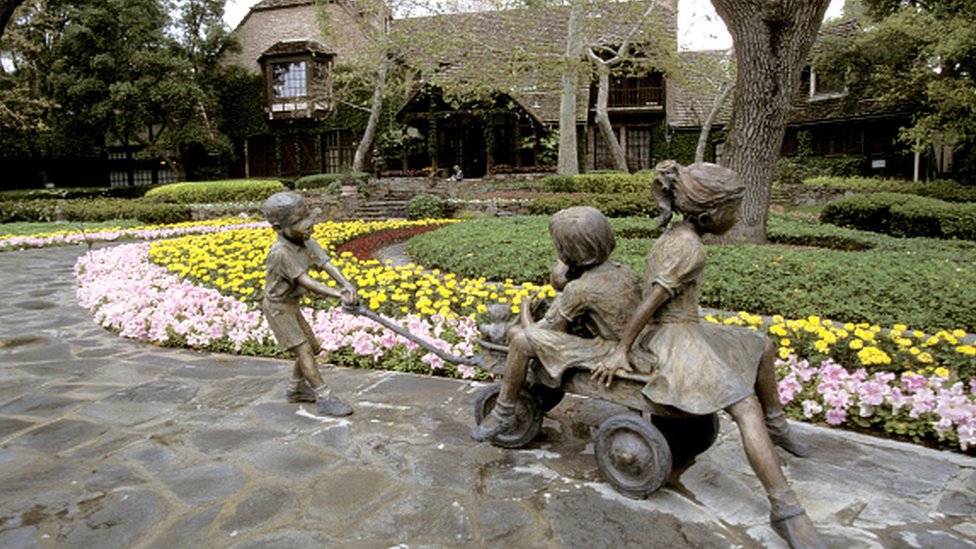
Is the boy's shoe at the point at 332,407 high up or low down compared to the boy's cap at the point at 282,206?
down

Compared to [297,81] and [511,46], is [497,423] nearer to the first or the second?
[511,46]

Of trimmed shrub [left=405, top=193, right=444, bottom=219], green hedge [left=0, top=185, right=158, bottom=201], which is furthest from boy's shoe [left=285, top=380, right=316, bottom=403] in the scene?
green hedge [left=0, top=185, right=158, bottom=201]

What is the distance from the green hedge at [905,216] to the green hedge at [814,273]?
9.00 ft

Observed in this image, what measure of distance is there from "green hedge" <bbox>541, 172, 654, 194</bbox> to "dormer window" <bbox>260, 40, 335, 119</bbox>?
14048 mm

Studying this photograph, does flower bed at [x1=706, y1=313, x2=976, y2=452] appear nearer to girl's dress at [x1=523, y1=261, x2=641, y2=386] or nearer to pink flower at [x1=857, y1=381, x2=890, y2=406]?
pink flower at [x1=857, y1=381, x2=890, y2=406]

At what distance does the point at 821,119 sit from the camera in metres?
26.6

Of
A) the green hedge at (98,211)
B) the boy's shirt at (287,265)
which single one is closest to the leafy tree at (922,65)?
the boy's shirt at (287,265)

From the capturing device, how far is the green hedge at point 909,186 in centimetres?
1903

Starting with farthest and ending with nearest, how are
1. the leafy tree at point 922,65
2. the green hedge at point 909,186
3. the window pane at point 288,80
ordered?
the window pane at point 288,80 < the green hedge at point 909,186 < the leafy tree at point 922,65

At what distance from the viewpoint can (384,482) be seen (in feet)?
10.1

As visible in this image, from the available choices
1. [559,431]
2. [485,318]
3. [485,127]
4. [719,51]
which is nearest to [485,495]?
[559,431]

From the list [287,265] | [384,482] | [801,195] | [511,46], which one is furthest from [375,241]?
[511,46]

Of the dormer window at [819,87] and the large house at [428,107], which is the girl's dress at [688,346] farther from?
the dormer window at [819,87]

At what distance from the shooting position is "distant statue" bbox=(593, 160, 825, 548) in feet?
8.72
